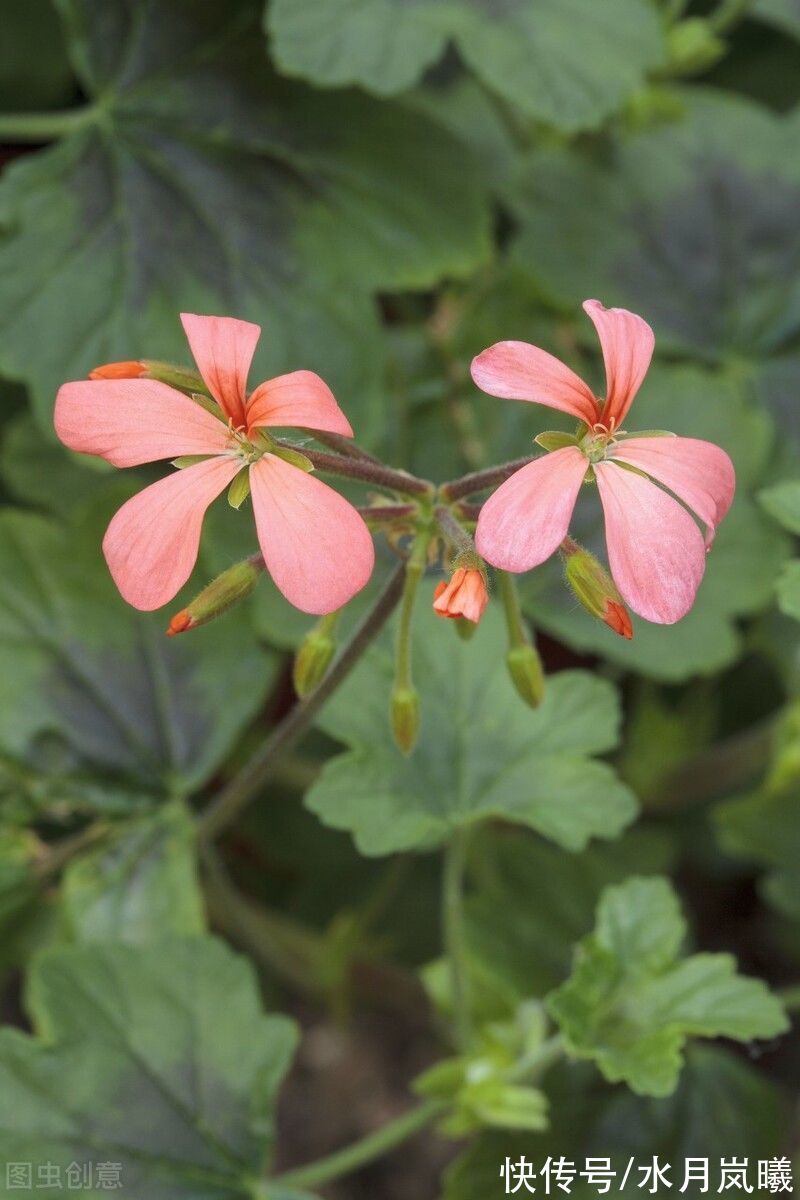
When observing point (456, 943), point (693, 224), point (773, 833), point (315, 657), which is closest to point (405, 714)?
point (315, 657)

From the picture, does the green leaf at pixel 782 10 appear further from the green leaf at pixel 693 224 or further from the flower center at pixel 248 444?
the flower center at pixel 248 444

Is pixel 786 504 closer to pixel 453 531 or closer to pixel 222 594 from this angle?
pixel 453 531

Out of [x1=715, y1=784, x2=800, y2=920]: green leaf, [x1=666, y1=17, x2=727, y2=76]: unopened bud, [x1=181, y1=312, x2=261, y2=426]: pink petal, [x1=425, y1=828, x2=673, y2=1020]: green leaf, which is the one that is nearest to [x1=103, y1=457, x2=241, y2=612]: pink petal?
[x1=181, y1=312, x2=261, y2=426]: pink petal

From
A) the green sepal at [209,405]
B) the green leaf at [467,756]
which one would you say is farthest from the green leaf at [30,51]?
the green sepal at [209,405]

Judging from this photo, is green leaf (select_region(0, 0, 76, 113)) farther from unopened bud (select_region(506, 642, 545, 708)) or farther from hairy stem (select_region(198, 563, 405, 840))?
unopened bud (select_region(506, 642, 545, 708))

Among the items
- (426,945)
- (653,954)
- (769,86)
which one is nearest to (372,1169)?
(426,945)

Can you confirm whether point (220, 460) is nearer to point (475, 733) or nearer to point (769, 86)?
point (475, 733)

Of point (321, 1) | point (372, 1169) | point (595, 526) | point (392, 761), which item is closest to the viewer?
point (392, 761)
